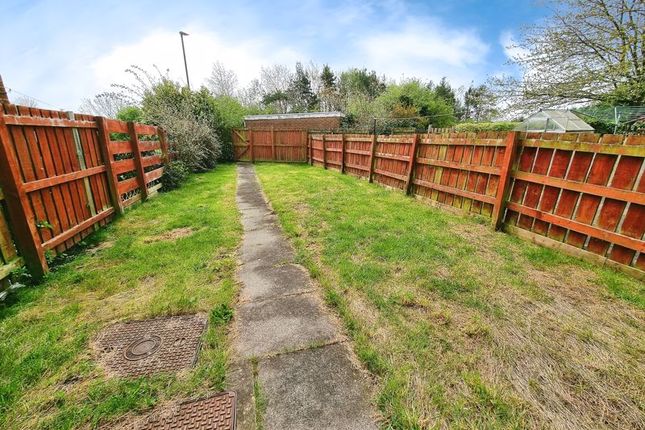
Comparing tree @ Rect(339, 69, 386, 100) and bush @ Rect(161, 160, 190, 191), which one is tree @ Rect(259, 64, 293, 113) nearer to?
tree @ Rect(339, 69, 386, 100)

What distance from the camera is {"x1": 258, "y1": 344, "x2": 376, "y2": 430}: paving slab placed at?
1.50 meters

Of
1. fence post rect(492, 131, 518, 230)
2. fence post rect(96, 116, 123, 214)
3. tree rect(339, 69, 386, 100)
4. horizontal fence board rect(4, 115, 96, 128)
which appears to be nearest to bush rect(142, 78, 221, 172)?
fence post rect(96, 116, 123, 214)

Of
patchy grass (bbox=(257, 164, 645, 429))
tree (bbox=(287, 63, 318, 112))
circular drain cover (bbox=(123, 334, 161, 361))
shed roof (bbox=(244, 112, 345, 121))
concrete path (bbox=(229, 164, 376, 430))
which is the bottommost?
circular drain cover (bbox=(123, 334, 161, 361))

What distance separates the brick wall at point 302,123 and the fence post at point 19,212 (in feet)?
71.2

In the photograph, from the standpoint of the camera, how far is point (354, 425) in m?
1.47

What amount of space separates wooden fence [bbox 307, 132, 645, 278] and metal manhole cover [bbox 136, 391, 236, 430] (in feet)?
14.3

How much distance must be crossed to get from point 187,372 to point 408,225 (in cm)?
388

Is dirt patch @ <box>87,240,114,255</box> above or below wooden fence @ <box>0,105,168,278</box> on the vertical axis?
below

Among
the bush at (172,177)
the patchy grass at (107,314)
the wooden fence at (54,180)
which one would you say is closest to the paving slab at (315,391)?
the patchy grass at (107,314)

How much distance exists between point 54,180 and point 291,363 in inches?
148

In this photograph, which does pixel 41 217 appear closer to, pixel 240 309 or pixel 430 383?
pixel 240 309

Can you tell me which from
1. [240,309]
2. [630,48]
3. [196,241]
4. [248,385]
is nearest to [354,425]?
[248,385]

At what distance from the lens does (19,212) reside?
108 inches

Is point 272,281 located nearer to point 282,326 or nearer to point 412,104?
point 282,326
